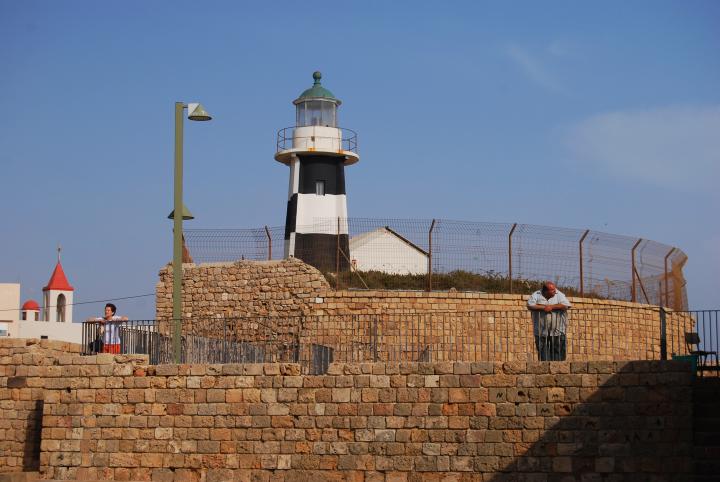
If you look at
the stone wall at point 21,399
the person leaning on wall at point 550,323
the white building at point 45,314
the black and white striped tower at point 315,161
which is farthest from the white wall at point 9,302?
the person leaning on wall at point 550,323

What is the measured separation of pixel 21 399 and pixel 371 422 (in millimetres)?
5784

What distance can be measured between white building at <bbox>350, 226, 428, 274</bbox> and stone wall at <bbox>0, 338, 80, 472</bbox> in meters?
7.86

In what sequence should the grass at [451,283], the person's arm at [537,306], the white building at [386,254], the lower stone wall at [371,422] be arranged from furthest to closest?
1. the white building at [386,254]
2. the grass at [451,283]
3. the person's arm at [537,306]
4. the lower stone wall at [371,422]

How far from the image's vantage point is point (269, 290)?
22859mm

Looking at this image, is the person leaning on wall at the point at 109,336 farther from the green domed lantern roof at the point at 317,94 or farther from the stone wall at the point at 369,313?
the green domed lantern roof at the point at 317,94

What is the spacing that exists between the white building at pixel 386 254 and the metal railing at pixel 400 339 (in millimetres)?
2389

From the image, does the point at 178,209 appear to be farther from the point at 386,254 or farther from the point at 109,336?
the point at 386,254

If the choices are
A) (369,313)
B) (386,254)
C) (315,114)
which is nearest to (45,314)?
(315,114)

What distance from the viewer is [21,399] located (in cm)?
1780

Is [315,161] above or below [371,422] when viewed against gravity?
above

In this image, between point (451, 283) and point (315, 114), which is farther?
point (315, 114)

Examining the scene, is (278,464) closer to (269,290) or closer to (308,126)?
(269,290)

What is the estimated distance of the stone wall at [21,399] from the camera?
58.0ft

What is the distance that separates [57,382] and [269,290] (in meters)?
6.43
